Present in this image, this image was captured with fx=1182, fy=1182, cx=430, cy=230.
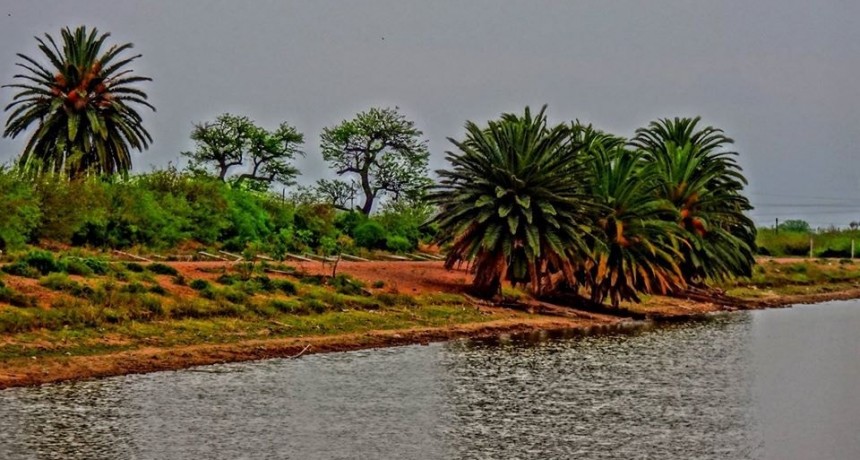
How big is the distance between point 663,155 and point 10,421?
48474 mm

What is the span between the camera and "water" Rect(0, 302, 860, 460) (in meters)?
19.6

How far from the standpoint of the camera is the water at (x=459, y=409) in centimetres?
1961

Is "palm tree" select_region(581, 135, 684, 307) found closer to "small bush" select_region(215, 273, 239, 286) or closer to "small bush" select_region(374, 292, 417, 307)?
"small bush" select_region(374, 292, 417, 307)

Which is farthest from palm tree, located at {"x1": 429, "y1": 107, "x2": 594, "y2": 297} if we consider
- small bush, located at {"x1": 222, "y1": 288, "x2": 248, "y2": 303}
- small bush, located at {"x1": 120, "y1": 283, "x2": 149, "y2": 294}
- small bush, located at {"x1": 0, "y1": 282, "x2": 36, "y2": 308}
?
small bush, located at {"x1": 0, "y1": 282, "x2": 36, "y2": 308}

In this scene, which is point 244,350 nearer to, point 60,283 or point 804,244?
point 60,283

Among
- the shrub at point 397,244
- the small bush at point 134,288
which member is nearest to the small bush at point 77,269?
the small bush at point 134,288

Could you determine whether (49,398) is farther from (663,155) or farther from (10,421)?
(663,155)

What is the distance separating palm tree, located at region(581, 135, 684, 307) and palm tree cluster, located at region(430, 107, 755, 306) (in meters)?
0.05

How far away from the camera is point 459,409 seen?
24.1 meters

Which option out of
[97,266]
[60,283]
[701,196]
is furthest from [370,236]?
[60,283]

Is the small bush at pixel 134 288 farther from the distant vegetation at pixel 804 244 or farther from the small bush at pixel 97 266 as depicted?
the distant vegetation at pixel 804 244

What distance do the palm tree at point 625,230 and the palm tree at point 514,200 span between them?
3254mm

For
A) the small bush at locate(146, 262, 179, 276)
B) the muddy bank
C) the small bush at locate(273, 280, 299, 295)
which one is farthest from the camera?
the small bush at locate(273, 280, 299, 295)

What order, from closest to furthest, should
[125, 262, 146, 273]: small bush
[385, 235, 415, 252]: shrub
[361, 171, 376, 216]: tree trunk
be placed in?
1. [125, 262, 146, 273]: small bush
2. [385, 235, 415, 252]: shrub
3. [361, 171, 376, 216]: tree trunk
